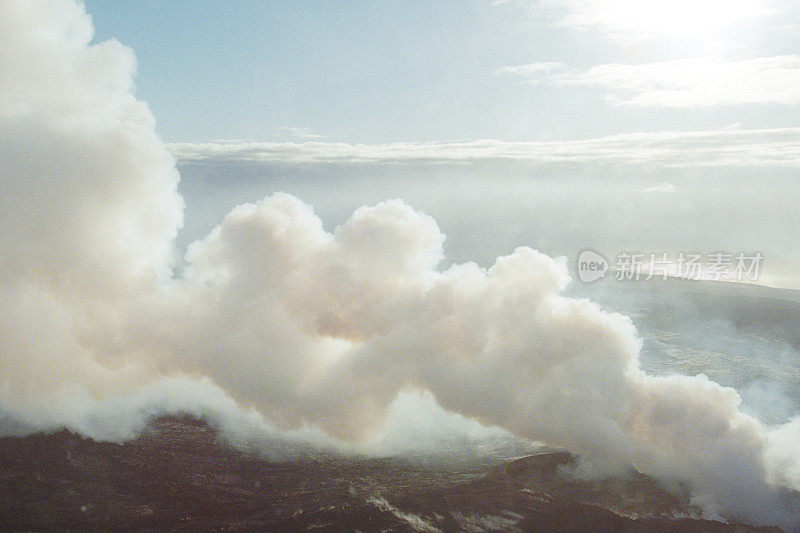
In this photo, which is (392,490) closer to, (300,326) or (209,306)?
(300,326)

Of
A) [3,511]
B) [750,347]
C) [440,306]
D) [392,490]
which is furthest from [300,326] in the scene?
[750,347]

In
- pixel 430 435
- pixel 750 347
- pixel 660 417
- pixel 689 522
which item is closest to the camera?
pixel 689 522

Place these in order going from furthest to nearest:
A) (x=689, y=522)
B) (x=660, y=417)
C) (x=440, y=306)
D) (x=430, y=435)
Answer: (x=430, y=435)
(x=440, y=306)
(x=660, y=417)
(x=689, y=522)

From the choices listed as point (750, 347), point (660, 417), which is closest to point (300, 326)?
point (660, 417)

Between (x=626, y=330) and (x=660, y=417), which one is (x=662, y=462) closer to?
(x=660, y=417)

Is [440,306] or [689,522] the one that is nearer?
[689,522]

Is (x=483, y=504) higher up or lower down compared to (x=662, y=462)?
lower down

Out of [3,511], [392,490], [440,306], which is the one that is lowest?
[3,511]
